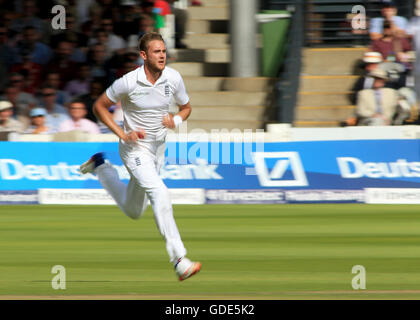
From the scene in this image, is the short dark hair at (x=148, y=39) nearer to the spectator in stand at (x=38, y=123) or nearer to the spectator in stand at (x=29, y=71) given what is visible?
the spectator in stand at (x=38, y=123)

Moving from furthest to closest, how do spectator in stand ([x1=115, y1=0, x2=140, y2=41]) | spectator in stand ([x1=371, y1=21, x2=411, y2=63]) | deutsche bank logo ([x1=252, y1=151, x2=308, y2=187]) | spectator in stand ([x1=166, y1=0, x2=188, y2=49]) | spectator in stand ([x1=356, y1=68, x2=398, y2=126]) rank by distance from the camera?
spectator in stand ([x1=166, y1=0, x2=188, y2=49]) < spectator in stand ([x1=115, y1=0, x2=140, y2=41]) < spectator in stand ([x1=371, y1=21, x2=411, y2=63]) < spectator in stand ([x1=356, y1=68, x2=398, y2=126]) < deutsche bank logo ([x1=252, y1=151, x2=308, y2=187])

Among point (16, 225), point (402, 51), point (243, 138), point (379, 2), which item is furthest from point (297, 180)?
point (379, 2)

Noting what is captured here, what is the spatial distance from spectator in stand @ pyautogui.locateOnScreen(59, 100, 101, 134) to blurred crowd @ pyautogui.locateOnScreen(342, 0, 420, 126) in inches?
166

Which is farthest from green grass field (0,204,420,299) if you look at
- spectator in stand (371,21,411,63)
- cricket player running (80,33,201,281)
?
spectator in stand (371,21,411,63)

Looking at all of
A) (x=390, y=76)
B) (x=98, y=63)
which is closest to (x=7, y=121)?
(x=98, y=63)

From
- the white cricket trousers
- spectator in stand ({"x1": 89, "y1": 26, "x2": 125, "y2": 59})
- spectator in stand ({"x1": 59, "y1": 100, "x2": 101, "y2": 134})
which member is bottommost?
the white cricket trousers

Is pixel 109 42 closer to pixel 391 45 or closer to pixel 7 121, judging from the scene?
pixel 7 121

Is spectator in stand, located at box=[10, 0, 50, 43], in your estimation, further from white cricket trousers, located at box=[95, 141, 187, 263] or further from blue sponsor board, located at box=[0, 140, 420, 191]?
white cricket trousers, located at box=[95, 141, 187, 263]

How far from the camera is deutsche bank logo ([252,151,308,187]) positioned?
43.1 ft

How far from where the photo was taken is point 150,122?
8.06 metres

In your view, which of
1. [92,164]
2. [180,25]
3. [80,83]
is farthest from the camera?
[180,25]

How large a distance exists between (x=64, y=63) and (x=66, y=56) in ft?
0.60

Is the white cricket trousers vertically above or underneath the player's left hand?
underneath

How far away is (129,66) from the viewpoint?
15.1m
